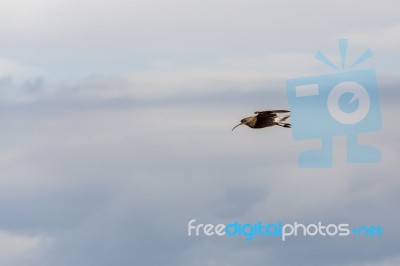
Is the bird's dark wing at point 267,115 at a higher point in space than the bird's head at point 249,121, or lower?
higher

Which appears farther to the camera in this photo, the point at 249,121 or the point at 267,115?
the point at 249,121

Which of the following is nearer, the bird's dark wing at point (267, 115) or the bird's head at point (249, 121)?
the bird's dark wing at point (267, 115)

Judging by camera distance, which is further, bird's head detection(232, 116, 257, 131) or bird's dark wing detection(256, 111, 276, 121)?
bird's head detection(232, 116, 257, 131)

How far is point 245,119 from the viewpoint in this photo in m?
83.1

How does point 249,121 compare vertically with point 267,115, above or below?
below

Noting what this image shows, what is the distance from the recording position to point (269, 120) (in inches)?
3248

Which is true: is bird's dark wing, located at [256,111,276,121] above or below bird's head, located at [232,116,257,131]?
above

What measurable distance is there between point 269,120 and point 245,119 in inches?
85.9
